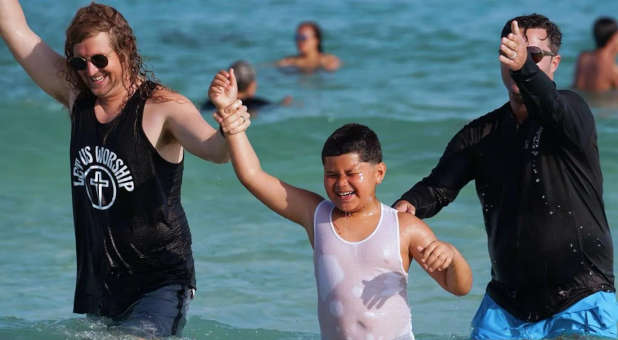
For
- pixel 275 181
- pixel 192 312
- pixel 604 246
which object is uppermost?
pixel 275 181

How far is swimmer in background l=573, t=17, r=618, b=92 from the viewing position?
42.9 ft

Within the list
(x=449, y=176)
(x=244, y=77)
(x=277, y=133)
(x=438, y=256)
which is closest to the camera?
(x=438, y=256)

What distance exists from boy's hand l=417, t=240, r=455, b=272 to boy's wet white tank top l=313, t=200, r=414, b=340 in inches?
8.7

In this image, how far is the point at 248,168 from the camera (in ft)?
13.4

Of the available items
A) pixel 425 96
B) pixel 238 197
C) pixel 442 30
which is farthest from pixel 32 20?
pixel 238 197

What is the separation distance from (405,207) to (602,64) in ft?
30.9

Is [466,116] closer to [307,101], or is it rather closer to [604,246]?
[307,101]

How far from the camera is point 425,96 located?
44.1 feet

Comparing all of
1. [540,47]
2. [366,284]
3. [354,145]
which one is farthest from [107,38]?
[540,47]

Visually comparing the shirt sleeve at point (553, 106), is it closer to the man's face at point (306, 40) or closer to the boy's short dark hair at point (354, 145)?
the boy's short dark hair at point (354, 145)

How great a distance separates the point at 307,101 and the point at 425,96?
1466mm

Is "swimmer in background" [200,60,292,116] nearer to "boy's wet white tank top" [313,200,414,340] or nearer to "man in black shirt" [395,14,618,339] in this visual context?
"man in black shirt" [395,14,618,339]

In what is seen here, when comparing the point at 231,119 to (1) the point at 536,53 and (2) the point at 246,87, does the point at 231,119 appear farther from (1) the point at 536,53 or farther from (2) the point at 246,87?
(2) the point at 246,87

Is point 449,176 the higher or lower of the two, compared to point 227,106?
lower
